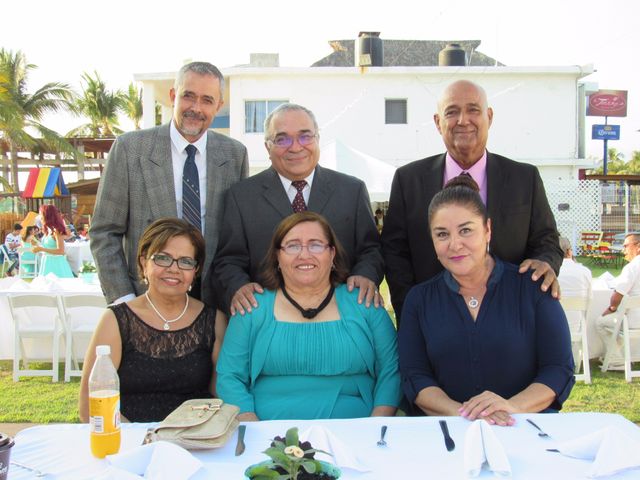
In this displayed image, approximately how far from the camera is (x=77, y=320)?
6.76 meters

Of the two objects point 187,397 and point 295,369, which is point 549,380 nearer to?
point 295,369

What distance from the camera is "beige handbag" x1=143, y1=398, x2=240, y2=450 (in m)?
1.89

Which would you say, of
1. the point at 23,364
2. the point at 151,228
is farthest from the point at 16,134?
the point at 151,228

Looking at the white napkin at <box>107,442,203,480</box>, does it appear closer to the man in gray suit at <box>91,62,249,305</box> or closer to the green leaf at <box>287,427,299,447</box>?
the green leaf at <box>287,427,299,447</box>

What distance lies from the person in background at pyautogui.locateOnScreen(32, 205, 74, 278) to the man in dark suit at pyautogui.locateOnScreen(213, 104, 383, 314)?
29.4ft

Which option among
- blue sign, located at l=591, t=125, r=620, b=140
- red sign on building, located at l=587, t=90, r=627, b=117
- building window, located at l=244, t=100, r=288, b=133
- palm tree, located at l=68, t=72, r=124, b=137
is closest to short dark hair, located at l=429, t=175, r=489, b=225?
building window, located at l=244, t=100, r=288, b=133

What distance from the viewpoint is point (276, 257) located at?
9.75 ft

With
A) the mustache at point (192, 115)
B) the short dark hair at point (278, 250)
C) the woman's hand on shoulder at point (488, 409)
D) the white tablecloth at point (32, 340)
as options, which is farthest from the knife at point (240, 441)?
the white tablecloth at point (32, 340)

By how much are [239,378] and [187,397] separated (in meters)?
0.30

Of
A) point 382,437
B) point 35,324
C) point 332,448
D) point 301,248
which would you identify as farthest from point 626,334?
point 35,324

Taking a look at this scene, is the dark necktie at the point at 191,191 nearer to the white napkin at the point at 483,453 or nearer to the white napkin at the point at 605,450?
the white napkin at the point at 483,453

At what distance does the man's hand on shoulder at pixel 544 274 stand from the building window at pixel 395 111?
18.9 meters

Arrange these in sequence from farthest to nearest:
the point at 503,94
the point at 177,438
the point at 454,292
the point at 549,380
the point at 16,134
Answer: the point at 16,134 → the point at 503,94 → the point at 454,292 → the point at 549,380 → the point at 177,438

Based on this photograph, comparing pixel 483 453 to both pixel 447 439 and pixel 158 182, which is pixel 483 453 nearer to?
pixel 447 439
